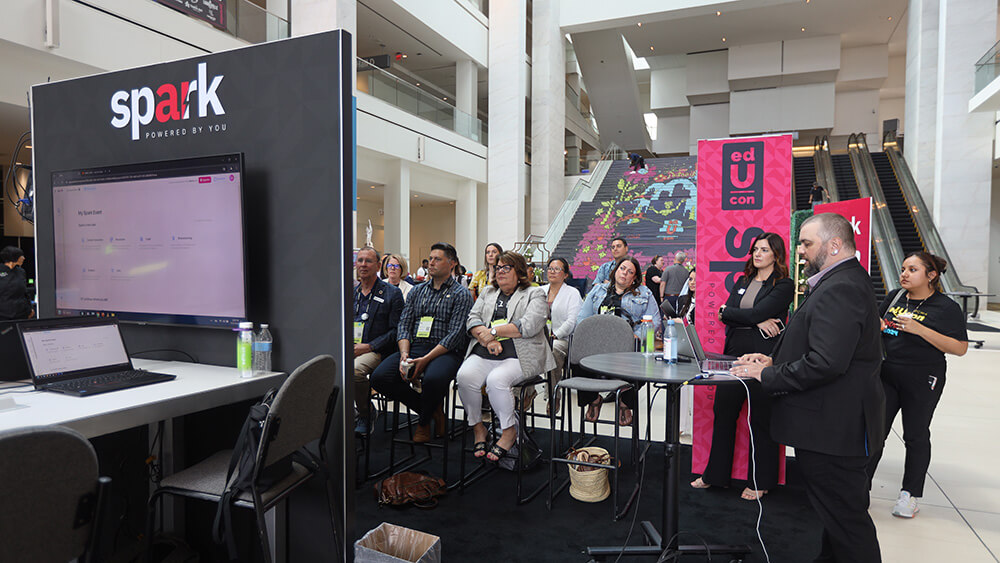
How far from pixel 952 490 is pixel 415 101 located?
12122 mm

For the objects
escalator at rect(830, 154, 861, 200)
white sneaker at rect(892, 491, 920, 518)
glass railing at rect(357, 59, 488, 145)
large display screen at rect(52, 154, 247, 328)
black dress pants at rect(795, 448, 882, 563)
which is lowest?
white sneaker at rect(892, 491, 920, 518)

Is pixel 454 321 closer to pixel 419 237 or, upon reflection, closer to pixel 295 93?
pixel 295 93

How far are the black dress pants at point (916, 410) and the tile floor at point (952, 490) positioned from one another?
0.72ft

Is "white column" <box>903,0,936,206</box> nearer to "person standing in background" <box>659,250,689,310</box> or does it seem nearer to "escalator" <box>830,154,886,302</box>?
"escalator" <box>830,154,886,302</box>

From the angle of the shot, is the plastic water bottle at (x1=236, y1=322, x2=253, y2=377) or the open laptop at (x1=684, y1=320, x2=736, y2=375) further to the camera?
the open laptop at (x1=684, y1=320, x2=736, y2=375)

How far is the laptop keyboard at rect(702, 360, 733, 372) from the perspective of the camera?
253cm

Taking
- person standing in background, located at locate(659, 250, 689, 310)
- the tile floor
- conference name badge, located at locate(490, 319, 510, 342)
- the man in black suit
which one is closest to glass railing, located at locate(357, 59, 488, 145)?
person standing in background, located at locate(659, 250, 689, 310)

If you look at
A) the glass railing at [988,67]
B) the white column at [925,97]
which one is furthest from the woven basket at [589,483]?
the white column at [925,97]

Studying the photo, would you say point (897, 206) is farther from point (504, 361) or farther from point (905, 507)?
point (504, 361)

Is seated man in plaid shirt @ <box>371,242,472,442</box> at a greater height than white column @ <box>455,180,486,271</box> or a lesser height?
lesser

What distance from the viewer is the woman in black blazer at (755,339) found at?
3131 millimetres

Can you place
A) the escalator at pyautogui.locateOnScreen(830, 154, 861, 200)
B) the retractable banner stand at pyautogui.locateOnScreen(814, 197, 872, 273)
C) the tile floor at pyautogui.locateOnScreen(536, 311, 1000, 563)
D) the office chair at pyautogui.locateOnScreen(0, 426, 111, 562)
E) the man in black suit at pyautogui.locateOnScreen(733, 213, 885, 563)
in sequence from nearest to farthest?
the office chair at pyautogui.locateOnScreen(0, 426, 111, 562) < the man in black suit at pyautogui.locateOnScreen(733, 213, 885, 563) < the tile floor at pyautogui.locateOnScreen(536, 311, 1000, 563) < the retractable banner stand at pyautogui.locateOnScreen(814, 197, 872, 273) < the escalator at pyautogui.locateOnScreen(830, 154, 861, 200)

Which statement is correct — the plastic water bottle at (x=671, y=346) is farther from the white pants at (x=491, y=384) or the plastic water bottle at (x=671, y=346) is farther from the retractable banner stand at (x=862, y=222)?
the retractable banner stand at (x=862, y=222)

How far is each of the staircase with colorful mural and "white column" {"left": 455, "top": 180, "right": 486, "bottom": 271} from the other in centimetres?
239
